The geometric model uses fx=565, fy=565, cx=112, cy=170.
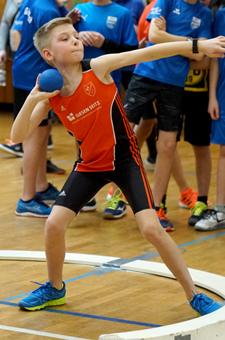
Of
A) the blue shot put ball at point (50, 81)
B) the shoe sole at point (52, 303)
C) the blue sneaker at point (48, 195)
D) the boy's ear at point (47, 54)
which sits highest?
the boy's ear at point (47, 54)

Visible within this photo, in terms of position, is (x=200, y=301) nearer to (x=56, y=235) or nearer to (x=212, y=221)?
(x=56, y=235)

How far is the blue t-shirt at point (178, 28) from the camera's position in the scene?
3.86 metres

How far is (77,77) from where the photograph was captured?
263 cm

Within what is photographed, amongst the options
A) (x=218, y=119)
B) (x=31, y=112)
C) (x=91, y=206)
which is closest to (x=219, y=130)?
(x=218, y=119)

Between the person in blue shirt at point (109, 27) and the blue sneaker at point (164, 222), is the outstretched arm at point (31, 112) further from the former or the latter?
the person in blue shirt at point (109, 27)

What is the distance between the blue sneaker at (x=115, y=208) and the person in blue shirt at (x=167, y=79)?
0.38m

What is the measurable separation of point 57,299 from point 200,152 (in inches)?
80.2

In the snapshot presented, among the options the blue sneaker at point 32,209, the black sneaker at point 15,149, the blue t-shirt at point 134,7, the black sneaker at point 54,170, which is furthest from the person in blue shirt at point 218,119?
the black sneaker at point 15,149

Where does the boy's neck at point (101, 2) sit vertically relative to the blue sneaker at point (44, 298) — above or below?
above

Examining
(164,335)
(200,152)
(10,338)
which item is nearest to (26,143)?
(200,152)

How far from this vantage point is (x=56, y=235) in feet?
8.29

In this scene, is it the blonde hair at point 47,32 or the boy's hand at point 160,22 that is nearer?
the blonde hair at point 47,32

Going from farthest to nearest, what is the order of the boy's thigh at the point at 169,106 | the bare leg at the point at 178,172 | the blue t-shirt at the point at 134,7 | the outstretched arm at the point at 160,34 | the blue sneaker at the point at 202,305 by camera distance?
the blue t-shirt at the point at 134,7, the bare leg at the point at 178,172, the boy's thigh at the point at 169,106, the outstretched arm at the point at 160,34, the blue sneaker at the point at 202,305

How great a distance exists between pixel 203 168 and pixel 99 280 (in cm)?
163
